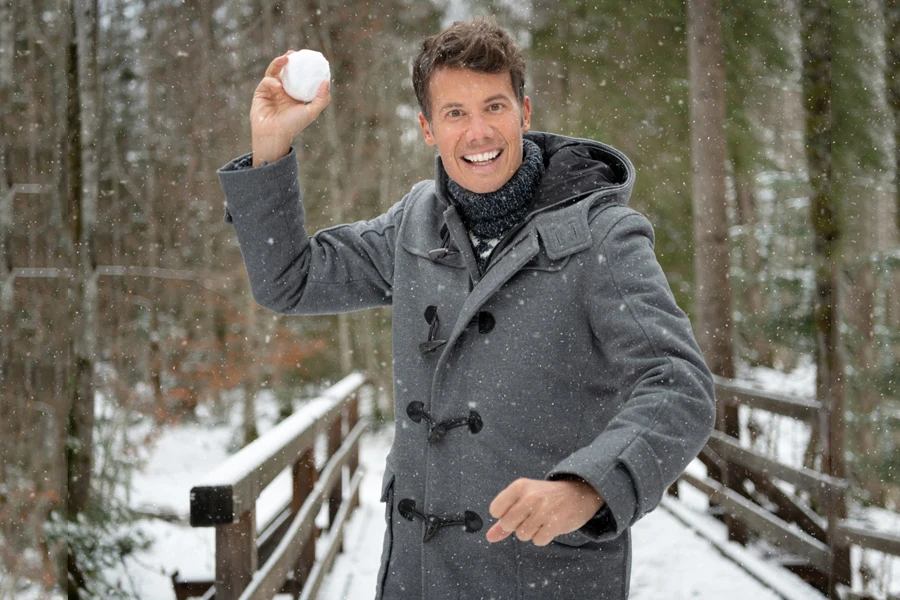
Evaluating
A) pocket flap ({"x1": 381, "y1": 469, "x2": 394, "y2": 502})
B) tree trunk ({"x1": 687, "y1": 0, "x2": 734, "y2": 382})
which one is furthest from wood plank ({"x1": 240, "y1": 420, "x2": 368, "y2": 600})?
tree trunk ({"x1": 687, "y1": 0, "x2": 734, "y2": 382})

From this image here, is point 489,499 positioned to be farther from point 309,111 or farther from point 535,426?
point 309,111

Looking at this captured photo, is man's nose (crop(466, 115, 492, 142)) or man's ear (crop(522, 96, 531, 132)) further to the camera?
man's ear (crop(522, 96, 531, 132))

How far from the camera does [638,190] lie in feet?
40.7

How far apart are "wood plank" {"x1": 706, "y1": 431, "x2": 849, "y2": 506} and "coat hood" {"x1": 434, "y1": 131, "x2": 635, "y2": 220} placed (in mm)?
3388

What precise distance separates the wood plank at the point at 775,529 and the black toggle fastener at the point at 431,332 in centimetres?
378

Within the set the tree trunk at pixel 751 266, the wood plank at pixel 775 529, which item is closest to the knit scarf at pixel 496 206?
the wood plank at pixel 775 529

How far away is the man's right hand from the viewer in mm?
1958

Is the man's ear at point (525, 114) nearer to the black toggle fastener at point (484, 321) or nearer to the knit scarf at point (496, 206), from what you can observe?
the knit scarf at point (496, 206)

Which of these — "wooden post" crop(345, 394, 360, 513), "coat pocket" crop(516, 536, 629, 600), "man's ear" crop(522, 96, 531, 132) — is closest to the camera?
"coat pocket" crop(516, 536, 629, 600)

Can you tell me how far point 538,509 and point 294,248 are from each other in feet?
3.23

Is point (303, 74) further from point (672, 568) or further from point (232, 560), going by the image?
point (672, 568)

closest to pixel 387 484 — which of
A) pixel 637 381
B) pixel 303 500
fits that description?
pixel 637 381

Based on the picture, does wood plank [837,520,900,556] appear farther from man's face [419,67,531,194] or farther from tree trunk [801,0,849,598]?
man's face [419,67,531,194]

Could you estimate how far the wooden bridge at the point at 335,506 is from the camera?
2.60 m
